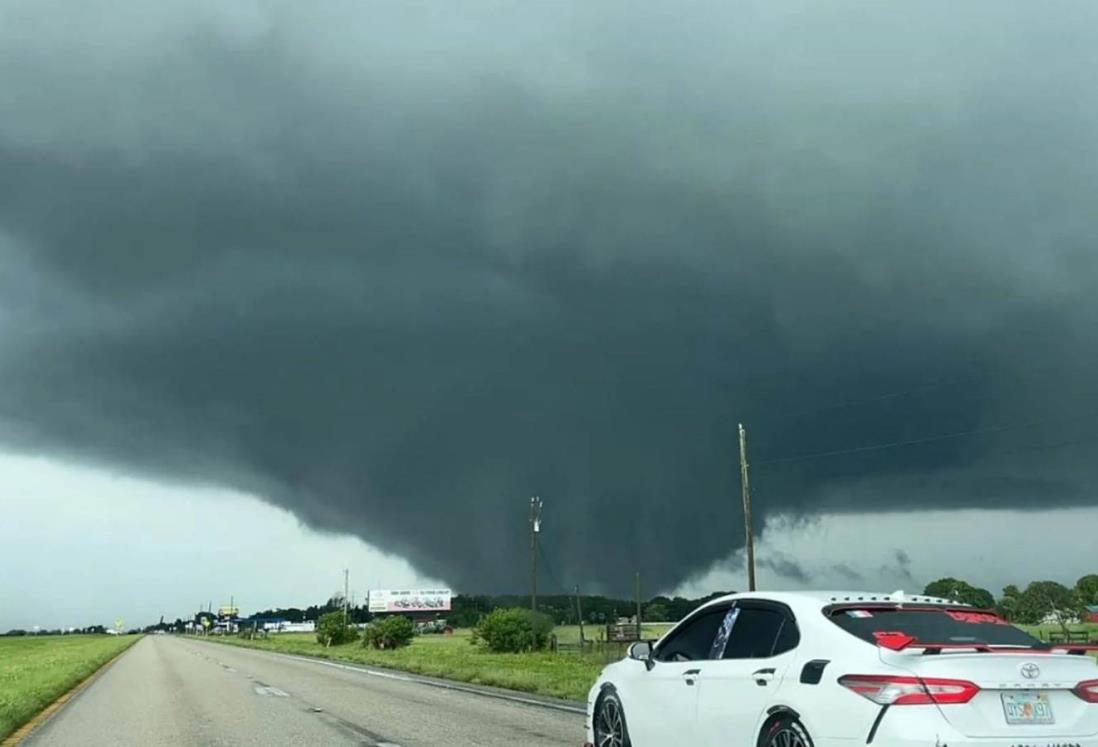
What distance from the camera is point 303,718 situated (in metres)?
16.8

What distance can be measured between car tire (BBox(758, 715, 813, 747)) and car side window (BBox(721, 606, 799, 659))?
0.50 metres

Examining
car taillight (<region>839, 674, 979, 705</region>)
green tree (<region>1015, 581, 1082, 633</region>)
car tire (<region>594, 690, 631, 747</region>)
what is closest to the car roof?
car taillight (<region>839, 674, 979, 705</region>)

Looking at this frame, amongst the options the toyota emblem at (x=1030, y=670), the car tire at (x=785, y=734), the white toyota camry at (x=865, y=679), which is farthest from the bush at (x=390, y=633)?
the toyota emblem at (x=1030, y=670)

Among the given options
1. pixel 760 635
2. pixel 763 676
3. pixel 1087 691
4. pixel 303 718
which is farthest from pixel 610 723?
pixel 303 718

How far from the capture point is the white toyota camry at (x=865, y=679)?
599 centimetres

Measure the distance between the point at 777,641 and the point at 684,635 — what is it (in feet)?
5.41

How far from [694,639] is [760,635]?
1.14m

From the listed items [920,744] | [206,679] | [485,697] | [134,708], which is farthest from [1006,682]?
[206,679]

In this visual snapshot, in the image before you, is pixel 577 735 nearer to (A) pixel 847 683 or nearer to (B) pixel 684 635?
(B) pixel 684 635

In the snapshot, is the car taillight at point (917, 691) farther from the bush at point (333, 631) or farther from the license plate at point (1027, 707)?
the bush at point (333, 631)

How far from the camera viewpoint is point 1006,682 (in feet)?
20.0

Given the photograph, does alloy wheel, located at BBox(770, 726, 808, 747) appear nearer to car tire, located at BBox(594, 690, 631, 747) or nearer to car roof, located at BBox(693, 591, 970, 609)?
car roof, located at BBox(693, 591, 970, 609)

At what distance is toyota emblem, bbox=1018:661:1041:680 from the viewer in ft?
20.3

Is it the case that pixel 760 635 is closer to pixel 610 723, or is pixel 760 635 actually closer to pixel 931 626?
pixel 931 626
